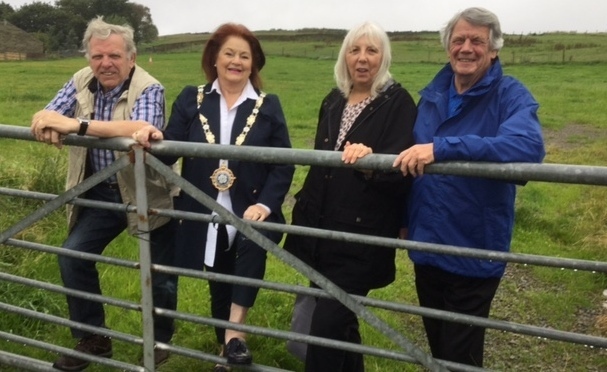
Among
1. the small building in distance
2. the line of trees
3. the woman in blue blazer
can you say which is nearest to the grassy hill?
the line of trees

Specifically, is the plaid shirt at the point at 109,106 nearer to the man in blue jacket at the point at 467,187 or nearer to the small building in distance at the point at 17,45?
the man in blue jacket at the point at 467,187

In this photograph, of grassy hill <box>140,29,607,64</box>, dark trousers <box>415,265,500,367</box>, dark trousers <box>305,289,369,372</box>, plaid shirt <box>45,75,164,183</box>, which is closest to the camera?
dark trousers <box>415,265,500,367</box>

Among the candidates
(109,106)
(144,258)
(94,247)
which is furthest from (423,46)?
(144,258)

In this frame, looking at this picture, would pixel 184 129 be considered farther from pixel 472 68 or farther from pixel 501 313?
pixel 501 313

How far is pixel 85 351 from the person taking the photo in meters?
3.78

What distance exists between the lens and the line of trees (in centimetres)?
7525

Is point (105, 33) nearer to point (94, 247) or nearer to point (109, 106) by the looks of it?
point (109, 106)

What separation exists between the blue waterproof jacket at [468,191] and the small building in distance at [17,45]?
6468 centimetres

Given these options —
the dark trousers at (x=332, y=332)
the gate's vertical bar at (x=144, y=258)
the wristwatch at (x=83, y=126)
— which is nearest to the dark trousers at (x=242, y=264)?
the dark trousers at (x=332, y=332)

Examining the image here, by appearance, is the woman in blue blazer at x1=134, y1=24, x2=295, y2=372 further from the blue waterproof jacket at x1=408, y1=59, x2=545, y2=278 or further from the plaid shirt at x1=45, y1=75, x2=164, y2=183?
the blue waterproof jacket at x1=408, y1=59, x2=545, y2=278

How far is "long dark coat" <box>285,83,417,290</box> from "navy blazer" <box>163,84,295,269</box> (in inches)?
9.7

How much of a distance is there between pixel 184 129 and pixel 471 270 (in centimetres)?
165

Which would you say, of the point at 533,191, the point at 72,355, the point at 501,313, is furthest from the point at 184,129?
the point at 533,191

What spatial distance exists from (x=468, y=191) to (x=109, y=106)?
6.42 feet
